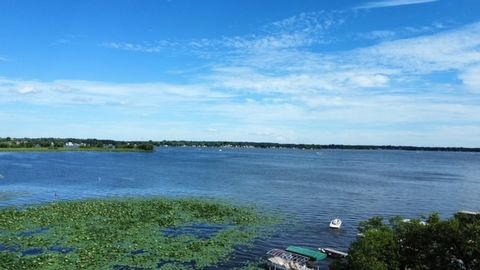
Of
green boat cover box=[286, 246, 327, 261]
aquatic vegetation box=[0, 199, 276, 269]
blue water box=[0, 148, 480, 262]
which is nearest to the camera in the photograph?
aquatic vegetation box=[0, 199, 276, 269]

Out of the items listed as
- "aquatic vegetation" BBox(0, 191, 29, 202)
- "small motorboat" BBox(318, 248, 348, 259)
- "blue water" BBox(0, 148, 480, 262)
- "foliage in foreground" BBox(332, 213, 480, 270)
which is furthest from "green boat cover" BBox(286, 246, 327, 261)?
"aquatic vegetation" BBox(0, 191, 29, 202)

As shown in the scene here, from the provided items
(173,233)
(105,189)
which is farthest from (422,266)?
(105,189)

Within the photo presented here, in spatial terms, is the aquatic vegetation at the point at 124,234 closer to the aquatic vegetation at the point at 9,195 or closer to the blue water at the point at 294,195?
the blue water at the point at 294,195

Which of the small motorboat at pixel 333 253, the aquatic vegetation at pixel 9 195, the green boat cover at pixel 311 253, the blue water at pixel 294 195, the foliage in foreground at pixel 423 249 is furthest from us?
the aquatic vegetation at pixel 9 195

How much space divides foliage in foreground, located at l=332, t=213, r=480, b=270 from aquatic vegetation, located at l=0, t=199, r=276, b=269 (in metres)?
17.4

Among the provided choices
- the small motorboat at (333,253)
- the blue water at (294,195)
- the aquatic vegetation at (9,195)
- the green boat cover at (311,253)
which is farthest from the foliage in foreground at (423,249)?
the aquatic vegetation at (9,195)

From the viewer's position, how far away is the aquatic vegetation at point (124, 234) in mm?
40219

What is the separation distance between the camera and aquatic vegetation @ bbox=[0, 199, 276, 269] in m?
40.2

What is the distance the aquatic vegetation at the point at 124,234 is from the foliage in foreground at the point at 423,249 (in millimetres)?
17350

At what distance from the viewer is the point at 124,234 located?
49.6m

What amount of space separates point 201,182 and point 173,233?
57998 mm

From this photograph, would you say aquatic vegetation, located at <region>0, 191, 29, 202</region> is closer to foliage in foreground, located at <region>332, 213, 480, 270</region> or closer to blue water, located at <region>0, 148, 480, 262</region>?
blue water, located at <region>0, 148, 480, 262</region>

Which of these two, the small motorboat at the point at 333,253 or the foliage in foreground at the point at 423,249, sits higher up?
the foliage in foreground at the point at 423,249

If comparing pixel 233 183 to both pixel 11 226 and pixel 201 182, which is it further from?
pixel 11 226
